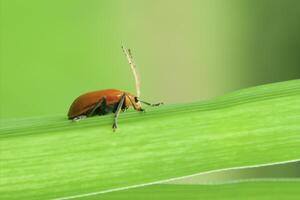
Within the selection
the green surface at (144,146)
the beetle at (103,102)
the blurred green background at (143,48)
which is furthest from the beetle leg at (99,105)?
the blurred green background at (143,48)

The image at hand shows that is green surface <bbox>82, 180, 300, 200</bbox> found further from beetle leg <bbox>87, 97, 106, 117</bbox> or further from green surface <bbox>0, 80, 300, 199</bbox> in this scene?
beetle leg <bbox>87, 97, 106, 117</bbox>

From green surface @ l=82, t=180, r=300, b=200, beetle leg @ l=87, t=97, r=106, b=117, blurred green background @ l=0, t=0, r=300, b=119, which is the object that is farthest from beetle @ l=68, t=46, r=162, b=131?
blurred green background @ l=0, t=0, r=300, b=119

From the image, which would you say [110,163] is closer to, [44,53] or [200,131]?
[200,131]

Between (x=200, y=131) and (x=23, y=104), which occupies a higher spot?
(x=200, y=131)

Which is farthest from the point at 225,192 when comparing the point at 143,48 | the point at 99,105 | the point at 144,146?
the point at 143,48

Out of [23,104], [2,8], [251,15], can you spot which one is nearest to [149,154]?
[23,104]

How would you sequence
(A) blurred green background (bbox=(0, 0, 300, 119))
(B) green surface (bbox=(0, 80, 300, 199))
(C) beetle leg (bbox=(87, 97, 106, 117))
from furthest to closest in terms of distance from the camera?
(A) blurred green background (bbox=(0, 0, 300, 119))
(C) beetle leg (bbox=(87, 97, 106, 117))
(B) green surface (bbox=(0, 80, 300, 199))

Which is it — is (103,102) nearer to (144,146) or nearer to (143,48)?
(144,146)

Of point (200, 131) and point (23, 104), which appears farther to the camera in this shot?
point (23, 104)
